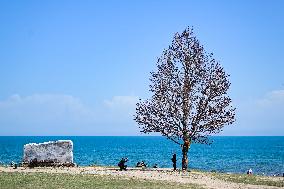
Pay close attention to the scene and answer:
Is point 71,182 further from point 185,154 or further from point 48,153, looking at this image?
point 185,154

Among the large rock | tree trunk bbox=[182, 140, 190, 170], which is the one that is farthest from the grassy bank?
tree trunk bbox=[182, 140, 190, 170]

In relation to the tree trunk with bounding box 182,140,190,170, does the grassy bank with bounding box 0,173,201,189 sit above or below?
below

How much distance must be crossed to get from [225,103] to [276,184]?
12.9 meters

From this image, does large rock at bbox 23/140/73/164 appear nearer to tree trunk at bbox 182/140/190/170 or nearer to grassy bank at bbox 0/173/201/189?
grassy bank at bbox 0/173/201/189

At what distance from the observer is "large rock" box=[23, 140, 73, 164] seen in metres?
44.8

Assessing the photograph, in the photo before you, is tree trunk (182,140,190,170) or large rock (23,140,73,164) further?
tree trunk (182,140,190,170)

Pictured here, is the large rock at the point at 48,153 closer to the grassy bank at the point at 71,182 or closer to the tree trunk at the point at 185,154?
the grassy bank at the point at 71,182

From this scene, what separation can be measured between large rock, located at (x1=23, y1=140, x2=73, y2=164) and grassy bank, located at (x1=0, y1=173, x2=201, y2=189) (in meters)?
8.75

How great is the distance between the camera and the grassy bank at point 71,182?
97.9 ft

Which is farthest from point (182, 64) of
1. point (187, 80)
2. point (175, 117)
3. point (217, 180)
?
point (217, 180)

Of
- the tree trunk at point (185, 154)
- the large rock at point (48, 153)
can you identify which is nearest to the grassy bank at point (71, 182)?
the large rock at point (48, 153)

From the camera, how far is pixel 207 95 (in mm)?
45938

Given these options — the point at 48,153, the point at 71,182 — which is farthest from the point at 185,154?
the point at 71,182

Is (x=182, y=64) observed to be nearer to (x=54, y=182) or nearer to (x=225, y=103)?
(x=225, y=103)
